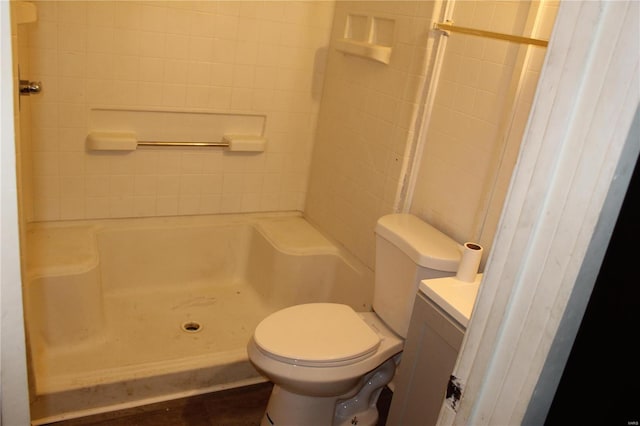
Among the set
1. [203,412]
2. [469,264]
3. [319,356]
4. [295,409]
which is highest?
[469,264]

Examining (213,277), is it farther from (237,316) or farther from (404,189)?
(404,189)

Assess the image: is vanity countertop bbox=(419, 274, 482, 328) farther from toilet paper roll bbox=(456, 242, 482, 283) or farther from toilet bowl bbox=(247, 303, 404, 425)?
toilet bowl bbox=(247, 303, 404, 425)

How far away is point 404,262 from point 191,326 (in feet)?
3.77

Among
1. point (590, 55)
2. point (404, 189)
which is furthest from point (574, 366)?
point (404, 189)

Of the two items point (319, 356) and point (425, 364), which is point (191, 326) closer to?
point (319, 356)

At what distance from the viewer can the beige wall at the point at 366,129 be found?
2.22 m

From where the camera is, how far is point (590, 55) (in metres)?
0.63

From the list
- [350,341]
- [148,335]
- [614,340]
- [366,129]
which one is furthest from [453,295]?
[148,335]

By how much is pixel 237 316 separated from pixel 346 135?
1.02 metres

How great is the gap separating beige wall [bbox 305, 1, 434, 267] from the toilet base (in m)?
0.73

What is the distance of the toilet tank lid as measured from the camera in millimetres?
1823

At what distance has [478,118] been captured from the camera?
1926 millimetres

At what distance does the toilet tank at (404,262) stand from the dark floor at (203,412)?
529 mm

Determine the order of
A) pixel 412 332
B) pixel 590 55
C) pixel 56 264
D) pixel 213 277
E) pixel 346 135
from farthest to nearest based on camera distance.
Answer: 1. pixel 213 277
2. pixel 346 135
3. pixel 56 264
4. pixel 412 332
5. pixel 590 55
